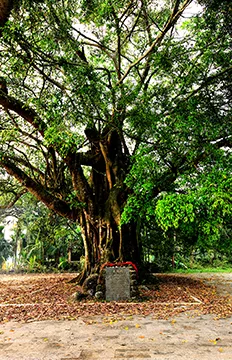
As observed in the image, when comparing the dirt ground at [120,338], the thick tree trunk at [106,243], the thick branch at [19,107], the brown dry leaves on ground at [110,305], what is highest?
the thick branch at [19,107]

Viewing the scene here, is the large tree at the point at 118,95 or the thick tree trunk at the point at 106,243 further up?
the large tree at the point at 118,95

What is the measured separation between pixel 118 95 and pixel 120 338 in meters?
4.27

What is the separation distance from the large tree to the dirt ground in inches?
93.5

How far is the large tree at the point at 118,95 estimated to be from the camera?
17.8 ft

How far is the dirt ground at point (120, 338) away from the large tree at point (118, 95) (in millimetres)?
2376

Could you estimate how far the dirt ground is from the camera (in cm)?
319

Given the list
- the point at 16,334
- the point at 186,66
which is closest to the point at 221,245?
the point at 186,66

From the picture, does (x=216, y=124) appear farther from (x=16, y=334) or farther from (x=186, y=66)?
(x=16, y=334)

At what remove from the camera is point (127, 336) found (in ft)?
12.6

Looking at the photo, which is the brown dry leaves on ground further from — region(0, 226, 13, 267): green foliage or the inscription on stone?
region(0, 226, 13, 267): green foliage

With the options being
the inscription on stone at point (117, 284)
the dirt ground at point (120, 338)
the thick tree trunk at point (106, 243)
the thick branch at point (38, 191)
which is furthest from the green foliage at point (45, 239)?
the dirt ground at point (120, 338)

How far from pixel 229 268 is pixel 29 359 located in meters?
13.8

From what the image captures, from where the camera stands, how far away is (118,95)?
6.07 m

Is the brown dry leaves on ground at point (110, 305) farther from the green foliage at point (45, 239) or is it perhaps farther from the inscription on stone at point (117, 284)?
the green foliage at point (45, 239)
